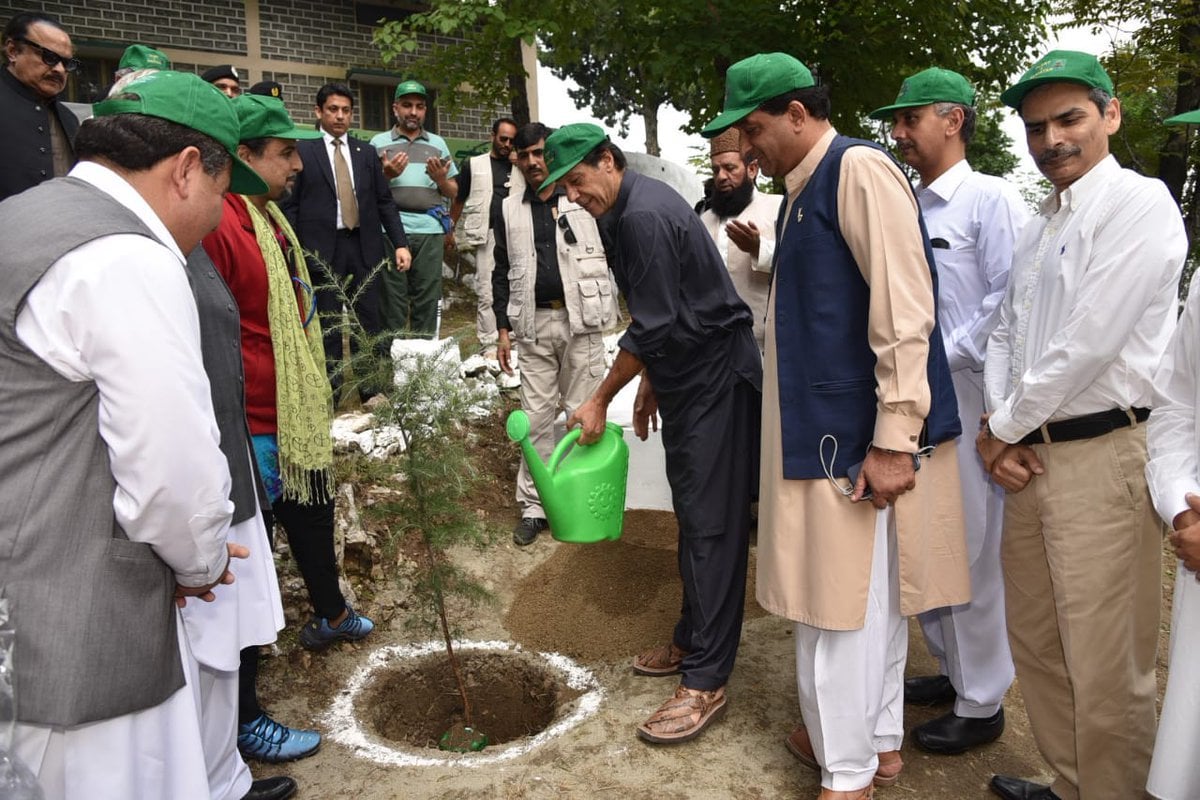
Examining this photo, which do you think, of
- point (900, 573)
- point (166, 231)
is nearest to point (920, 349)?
point (900, 573)

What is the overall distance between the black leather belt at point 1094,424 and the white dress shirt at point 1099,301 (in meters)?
0.02

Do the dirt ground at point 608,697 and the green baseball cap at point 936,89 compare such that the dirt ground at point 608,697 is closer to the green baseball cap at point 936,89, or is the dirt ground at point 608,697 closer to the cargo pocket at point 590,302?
the cargo pocket at point 590,302

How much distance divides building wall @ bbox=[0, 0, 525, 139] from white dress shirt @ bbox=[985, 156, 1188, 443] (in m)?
10.3

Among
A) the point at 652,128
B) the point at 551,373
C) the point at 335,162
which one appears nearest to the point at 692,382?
the point at 551,373

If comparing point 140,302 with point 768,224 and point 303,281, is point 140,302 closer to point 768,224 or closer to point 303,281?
point 303,281

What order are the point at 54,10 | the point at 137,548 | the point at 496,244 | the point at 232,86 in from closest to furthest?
1. the point at 137,548
2. the point at 232,86
3. the point at 496,244
4. the point at 54,10

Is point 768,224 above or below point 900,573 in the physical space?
above

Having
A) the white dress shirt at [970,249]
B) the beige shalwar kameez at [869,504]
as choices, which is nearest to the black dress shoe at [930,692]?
the beige shalwar kameez at [869,504]

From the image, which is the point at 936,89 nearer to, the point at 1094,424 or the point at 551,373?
the point at 1094,424

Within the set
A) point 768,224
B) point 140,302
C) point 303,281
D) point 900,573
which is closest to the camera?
point 140,302

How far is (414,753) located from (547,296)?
2.57 meters

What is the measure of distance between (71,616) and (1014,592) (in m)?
2.46

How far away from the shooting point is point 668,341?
307 cm

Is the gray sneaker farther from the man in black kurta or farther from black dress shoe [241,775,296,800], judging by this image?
black dress shoe [241,775,296,800]
